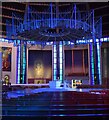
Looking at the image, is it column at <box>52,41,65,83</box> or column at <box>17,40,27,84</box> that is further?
column at <box>52,41,65,83</box>

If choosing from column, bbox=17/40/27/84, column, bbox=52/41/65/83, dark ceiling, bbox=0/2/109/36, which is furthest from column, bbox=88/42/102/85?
column, bbox=17/40/27/84

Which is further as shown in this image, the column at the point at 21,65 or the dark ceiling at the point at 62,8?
the column at the point at 21,65

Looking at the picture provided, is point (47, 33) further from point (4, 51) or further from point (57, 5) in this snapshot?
point (4, 51)

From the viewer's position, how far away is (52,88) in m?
19.5

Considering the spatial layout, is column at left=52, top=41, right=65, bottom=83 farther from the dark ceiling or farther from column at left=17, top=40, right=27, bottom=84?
the dark ceiling

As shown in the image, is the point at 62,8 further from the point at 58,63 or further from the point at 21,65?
the point at 21,65

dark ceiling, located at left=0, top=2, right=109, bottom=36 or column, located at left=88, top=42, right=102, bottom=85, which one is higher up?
dark ceiling, located at left=0, top=2, right=109, bottom=36

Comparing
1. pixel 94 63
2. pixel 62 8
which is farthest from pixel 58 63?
pixel 62 8

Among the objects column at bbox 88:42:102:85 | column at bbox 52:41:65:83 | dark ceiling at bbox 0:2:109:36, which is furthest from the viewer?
column at bbox 52:41:65:83

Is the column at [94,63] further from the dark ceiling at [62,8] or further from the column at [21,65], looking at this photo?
the column at [21,65]

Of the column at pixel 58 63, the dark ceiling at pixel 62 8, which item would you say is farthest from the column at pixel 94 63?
the column at pixel 58 63

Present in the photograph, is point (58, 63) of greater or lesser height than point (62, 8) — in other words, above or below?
below

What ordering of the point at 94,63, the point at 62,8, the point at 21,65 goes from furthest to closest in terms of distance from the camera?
1. the point at 21,65
2. the point at 94,63
3. the point at 62,8

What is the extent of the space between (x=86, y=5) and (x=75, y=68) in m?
8.50
